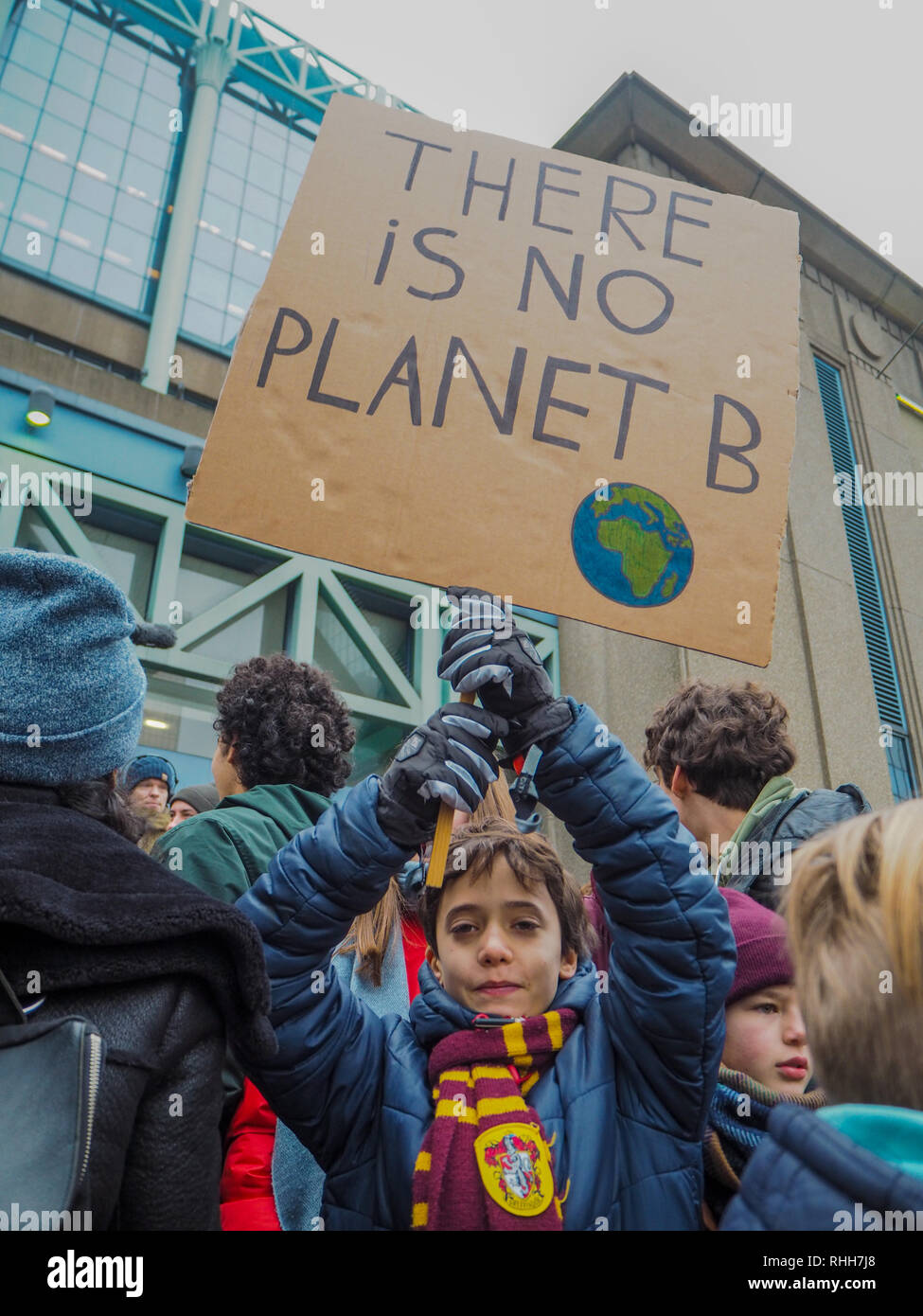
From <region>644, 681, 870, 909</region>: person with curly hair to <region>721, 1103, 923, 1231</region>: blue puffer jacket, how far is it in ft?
4.67

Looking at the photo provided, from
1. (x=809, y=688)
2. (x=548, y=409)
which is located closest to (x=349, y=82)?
(x=809, y=688)

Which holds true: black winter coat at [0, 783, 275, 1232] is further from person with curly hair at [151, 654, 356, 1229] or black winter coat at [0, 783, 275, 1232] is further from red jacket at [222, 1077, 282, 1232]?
red jacket at [222, 1077, 282, 1232]

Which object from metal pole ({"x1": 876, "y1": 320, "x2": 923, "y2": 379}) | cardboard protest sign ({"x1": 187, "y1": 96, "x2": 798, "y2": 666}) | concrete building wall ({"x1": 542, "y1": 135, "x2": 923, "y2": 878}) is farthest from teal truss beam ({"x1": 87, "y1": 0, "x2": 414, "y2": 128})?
cardboard protest sign ({"x1": 187, "y1": 96, "x2": 798, "y2": 666})

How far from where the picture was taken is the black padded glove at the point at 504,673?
152 cm

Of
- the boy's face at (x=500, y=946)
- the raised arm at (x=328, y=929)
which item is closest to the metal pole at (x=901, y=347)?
the boy's face at (x=500, y=946)

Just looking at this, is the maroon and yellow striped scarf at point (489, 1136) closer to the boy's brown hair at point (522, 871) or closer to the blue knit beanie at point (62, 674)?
the boy's brown hair at point (522, 871)

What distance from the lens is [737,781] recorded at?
2553mm

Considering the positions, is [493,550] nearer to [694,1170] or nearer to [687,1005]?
[687,1005]

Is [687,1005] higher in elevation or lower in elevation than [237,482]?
lower

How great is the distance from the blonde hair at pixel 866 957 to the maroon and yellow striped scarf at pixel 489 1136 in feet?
2.18

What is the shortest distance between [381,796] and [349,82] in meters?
11.2

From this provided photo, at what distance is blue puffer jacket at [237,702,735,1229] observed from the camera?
1561mm
